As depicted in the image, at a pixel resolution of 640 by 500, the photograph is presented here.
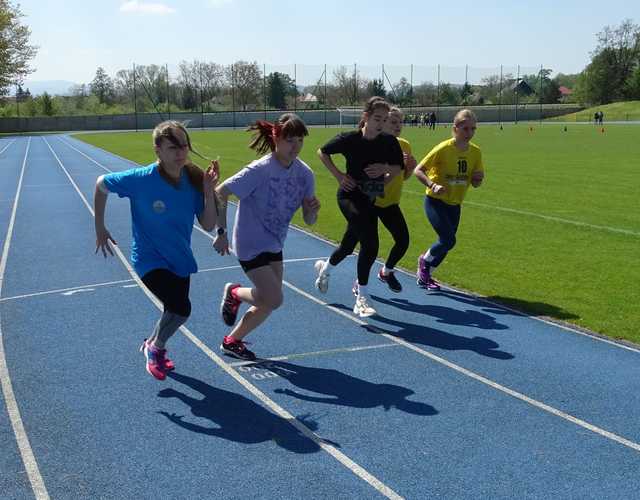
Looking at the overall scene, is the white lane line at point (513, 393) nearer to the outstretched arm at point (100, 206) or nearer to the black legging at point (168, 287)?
the black legging at point (168, 287)

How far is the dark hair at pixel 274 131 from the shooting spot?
4992 mm

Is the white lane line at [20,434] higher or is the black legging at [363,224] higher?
the black legging at [363,224]

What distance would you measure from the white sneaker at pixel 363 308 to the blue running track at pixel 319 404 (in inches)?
3.6

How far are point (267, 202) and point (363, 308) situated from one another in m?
2.11

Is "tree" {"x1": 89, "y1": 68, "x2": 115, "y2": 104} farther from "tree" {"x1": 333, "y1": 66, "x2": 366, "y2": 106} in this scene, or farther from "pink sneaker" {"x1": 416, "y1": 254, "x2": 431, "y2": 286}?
"pink sneaker" {"x1": 416, "y1": 254, "x2": 431, "y2": 286}

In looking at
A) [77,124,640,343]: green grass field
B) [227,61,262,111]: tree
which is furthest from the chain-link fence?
[77,124,640,343]: green grass field

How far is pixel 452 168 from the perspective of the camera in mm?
7594

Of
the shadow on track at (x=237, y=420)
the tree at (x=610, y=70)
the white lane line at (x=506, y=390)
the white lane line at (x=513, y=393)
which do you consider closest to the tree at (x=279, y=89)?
the tree at (x=610, y=70)

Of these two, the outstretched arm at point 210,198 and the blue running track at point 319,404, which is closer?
the blue running track at point 319,404

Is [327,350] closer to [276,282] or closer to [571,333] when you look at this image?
[276,282]

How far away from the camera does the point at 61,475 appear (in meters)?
3.82

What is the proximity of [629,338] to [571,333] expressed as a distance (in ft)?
1.64

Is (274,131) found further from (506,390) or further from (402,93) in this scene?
(402,93)

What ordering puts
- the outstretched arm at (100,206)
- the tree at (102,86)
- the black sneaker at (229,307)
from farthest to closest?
the tree at (102,86), the black sneaker at (229,307), the outstretched arm at (100,206)
